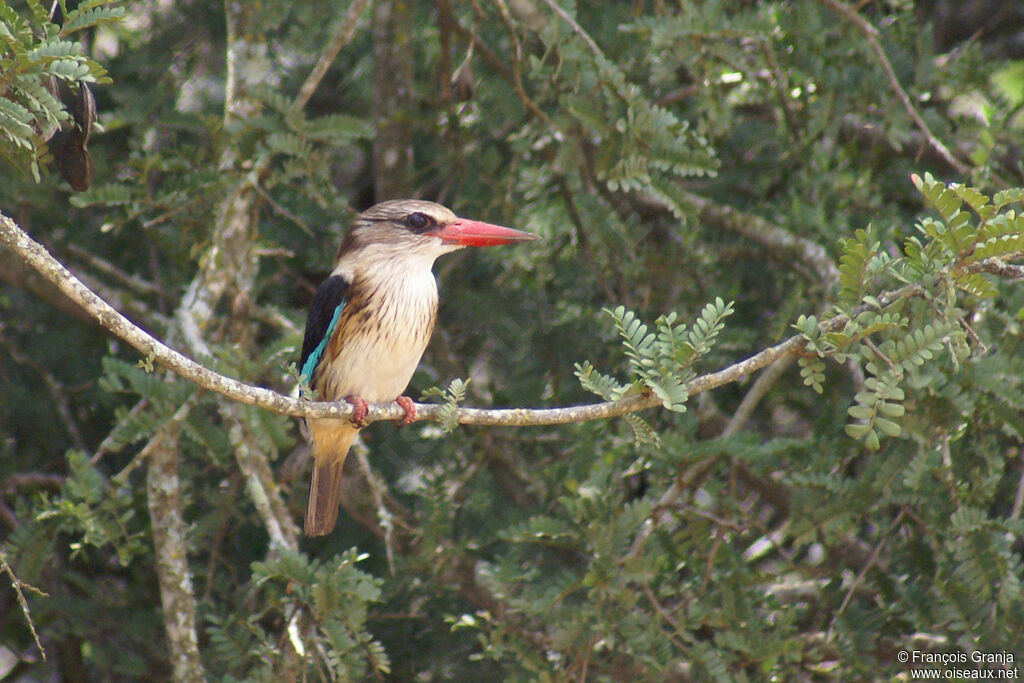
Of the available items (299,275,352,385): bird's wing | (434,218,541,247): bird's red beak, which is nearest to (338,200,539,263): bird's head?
(434,218,541,247): bird's red beak

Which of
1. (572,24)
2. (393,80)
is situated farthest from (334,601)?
(393,80)

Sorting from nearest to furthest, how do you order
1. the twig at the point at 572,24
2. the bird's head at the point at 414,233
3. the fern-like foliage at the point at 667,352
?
1. the fern-like foliage at the point at 667,352
2. the twig at the point at 572,24
3. the bird's head at the point at 414,233

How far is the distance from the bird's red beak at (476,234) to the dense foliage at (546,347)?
0.35 metres

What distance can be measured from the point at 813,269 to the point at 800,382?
2.28ft

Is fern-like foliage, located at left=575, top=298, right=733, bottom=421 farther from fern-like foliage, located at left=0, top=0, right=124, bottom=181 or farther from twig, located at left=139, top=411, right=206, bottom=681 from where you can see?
twig, located at left=139, top=411, right=206, bottom=681

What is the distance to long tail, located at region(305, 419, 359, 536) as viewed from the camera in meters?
3.24

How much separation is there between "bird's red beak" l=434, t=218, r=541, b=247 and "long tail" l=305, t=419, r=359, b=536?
0.68 meters

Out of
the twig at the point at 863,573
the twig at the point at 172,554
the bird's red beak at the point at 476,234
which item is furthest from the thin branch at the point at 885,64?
the twig at the point at 172,554

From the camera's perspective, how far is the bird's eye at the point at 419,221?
3375mm

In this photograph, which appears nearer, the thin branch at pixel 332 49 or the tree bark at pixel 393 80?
the thin branch at pixel 332 49

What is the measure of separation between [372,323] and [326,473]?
49 cm

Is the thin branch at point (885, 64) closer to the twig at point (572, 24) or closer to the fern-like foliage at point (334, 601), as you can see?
the twig at point (572, 24)

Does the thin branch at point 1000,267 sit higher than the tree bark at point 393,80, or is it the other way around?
the tree bark at point 393,80

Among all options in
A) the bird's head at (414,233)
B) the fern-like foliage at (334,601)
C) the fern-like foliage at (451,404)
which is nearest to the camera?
the fern-like foliage at (451,404)
